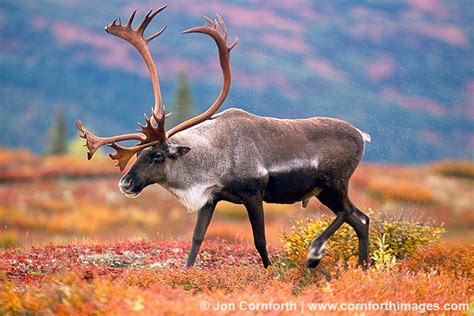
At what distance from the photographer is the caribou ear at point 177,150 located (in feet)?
28.2

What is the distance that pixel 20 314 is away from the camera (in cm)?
628

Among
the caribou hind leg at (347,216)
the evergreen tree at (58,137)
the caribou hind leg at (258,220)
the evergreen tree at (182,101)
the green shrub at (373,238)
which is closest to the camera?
the caribou hind leg at (258,220)

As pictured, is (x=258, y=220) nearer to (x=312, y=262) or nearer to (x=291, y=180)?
(x=291, y=180)

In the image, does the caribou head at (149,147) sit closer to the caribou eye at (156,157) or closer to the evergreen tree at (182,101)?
the caribou eye at (156,157)

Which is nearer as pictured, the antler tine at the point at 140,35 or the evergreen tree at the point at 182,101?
the antler tine at the point at 140,35

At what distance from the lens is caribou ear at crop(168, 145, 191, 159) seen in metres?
8.61

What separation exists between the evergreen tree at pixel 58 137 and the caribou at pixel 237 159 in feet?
111

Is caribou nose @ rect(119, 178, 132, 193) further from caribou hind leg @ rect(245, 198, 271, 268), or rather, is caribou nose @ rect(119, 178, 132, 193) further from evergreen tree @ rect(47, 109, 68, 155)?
evergreen tree @ rect(47, 109, 68, 155)

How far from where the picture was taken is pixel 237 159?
28.4 ft

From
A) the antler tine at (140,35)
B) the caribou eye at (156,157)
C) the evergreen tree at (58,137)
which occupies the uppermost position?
the antler tine at (140,35)

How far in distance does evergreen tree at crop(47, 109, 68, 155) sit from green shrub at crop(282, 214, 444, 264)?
3353 centimetres

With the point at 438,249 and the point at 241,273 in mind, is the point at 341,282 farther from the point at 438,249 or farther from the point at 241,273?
the point at 438,249

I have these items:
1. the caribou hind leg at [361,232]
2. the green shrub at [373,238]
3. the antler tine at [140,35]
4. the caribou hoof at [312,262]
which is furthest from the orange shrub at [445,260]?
the antler tine at [140,35]

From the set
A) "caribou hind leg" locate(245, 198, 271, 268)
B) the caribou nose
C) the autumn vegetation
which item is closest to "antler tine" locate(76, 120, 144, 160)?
the caribou nose
